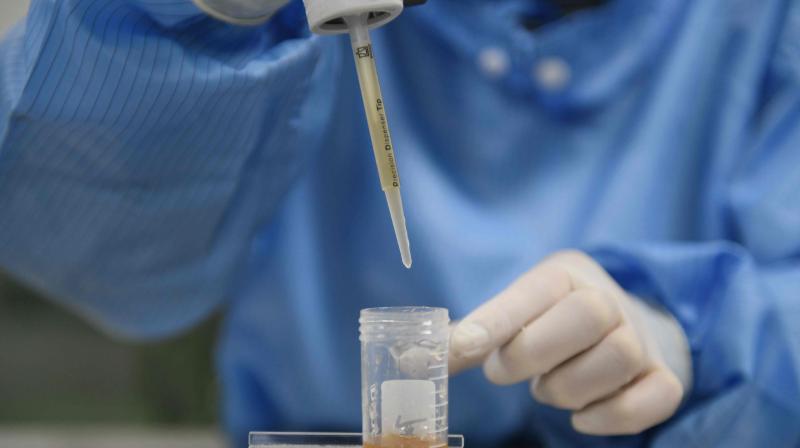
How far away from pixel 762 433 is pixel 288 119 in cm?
55

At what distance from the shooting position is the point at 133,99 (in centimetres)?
71

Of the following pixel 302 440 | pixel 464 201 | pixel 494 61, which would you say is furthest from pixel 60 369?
pixel 302 440

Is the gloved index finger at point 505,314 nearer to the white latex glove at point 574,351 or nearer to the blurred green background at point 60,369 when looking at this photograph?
the white latex glove at point 574,351

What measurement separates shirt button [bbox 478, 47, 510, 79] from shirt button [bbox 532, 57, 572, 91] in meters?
0.04

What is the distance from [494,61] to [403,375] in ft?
1.66

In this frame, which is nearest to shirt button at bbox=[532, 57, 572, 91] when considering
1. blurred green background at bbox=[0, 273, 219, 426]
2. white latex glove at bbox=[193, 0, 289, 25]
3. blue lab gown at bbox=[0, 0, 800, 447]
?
blue lab gown at bbox=[0, 0, 800, 447]

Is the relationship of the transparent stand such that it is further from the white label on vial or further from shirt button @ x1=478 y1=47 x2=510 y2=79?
shirt button @ x1=478 y1=47 x2=510 y2=79

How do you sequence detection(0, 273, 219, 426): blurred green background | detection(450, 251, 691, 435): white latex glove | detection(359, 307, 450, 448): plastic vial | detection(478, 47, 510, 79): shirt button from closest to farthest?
detection(359, 307, 450, 448): plastic vial → detection(450, 251, 691, 435): white latex glove → detection(478, 47, 510, 79): shirt button → detection(0, 273, 219, 426): blurred green background

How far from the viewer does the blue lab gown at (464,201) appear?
0.81 m

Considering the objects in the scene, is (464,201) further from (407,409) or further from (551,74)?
(407,409)

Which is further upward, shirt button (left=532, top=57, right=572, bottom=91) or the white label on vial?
shirt button (left=532, top=57, right=572, bottom=91)

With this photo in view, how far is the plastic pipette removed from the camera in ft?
2.00

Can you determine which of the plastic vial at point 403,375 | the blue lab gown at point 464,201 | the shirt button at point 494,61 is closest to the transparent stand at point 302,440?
the plastic vial at point 403,375

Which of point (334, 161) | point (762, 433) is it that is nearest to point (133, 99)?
point (334, 161)
